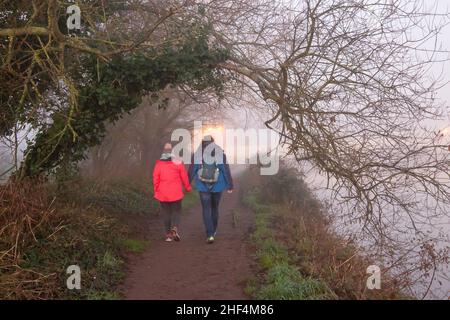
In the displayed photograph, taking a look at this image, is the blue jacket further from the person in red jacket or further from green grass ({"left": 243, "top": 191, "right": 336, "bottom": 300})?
green grass ({"left": 243, "top": 191, "right": 336, "bottom": 300})

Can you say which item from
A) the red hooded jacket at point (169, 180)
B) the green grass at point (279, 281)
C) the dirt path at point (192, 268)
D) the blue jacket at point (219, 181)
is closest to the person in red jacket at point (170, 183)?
the red hooded jacket at point (169, 180)

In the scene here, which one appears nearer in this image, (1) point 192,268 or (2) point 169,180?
(1) point 192,268

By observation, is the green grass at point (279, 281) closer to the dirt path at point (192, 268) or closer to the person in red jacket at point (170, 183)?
the dirt path at point (192, 268)

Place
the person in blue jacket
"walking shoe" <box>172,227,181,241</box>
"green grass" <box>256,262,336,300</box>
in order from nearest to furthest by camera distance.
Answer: "green grass" <box>256,262,336,300</box> < the person in blue jacket < "walking shoe" <box>172,227,181,241</box>

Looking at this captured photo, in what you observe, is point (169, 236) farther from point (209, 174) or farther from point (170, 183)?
point (209, 174)

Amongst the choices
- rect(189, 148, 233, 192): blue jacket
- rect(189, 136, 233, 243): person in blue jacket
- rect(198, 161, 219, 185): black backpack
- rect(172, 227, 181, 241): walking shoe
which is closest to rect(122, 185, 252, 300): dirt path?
rect(172, 227, 181, 241): walking shoe

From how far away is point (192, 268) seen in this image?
741 cm

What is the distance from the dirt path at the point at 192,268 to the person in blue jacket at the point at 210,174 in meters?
0.69

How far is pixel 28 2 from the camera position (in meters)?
8.87

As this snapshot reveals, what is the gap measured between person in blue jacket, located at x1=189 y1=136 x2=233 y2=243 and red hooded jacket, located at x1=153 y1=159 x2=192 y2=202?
0.25 m

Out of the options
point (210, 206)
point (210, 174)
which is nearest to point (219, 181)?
point (210, 174)

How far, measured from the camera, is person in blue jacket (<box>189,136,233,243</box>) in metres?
8.85

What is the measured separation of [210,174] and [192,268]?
83.1 inches

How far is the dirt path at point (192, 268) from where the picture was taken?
20.8 feet
